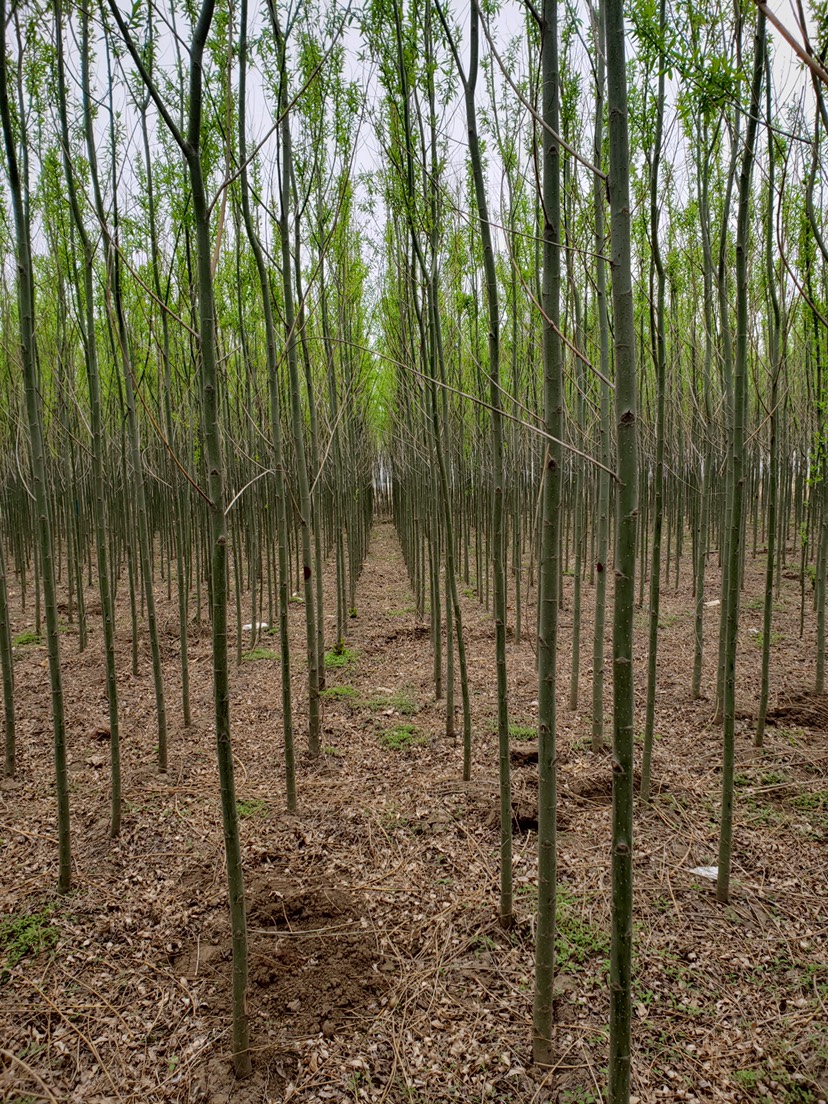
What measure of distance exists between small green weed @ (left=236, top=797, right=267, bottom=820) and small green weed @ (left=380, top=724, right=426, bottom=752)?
1098mm

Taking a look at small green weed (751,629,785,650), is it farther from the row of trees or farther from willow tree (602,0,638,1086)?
willow tree (602,0,638,1086)

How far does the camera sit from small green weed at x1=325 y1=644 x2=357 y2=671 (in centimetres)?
649

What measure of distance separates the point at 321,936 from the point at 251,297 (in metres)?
5.85

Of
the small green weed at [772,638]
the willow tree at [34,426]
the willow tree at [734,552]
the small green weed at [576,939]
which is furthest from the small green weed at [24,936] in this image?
the small green weed at [772,638]

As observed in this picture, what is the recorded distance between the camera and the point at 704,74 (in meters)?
2.53

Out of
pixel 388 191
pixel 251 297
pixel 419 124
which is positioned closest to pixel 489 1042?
pixel 419 124

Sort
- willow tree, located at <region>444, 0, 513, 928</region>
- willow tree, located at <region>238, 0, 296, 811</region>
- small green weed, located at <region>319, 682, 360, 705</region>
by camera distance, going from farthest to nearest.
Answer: small green weed, located at <region>319, 682, 360, 705</region>
willow tree, located at <region>238, 0, 296, 811</region>
willow tree, located at <region>444, 0, 513, 928</region>

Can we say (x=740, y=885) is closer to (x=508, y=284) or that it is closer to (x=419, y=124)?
(x=419, y=124)

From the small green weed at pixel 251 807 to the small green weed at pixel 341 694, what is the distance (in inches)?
66.6

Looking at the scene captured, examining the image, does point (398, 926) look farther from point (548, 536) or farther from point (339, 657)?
point (339, 657)

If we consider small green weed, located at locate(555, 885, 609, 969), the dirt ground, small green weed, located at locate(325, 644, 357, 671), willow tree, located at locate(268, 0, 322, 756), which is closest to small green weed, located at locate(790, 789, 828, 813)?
the dirt ground

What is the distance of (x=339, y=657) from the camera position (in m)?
6.72

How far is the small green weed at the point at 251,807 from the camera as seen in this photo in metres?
3.68

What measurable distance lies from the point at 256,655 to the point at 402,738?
268cm
